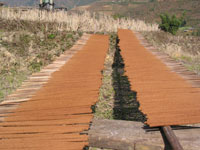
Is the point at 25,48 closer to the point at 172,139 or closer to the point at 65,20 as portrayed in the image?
the point at 65,20

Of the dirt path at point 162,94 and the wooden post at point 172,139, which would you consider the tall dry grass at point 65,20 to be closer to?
the dirt path at point 162,94

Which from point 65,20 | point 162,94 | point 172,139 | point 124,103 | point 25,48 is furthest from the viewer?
point 65,20

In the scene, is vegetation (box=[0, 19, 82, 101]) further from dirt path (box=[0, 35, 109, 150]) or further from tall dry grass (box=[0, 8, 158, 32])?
dirt path (box=[0, 35, 109, 150])

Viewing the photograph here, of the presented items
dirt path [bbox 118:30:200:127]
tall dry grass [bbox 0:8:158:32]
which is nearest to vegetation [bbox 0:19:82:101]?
tall dry grass [bbox 0:8:158:32]

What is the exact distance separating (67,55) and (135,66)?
2.14 metres

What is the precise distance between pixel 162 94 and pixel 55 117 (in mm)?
1468

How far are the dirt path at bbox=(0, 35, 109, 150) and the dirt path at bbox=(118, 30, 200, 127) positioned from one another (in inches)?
24.8

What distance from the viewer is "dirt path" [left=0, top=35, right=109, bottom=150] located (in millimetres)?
1932

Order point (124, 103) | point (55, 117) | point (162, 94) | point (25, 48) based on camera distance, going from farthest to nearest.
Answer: point (25, 48) < point (124, 103) < point (162, 94) < point (55, 117)

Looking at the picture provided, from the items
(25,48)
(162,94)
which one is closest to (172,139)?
(162,94)

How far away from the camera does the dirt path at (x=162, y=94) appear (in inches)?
91.1

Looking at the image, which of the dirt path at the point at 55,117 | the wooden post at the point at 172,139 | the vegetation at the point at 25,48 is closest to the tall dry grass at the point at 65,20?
the vegetation at the point at 25,48

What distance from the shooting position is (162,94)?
3.06m

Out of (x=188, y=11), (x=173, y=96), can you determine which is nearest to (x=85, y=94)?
(x=173, y=96)
